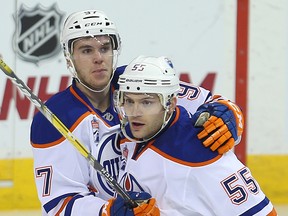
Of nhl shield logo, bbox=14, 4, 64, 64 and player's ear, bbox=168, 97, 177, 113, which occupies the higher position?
player's ear, bbox=168, 97, 177, 113

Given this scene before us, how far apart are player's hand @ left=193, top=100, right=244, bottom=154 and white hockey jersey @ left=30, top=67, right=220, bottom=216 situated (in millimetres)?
360

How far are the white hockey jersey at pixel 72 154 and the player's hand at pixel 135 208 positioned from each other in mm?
106

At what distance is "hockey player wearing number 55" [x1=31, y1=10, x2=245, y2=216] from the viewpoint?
3281mm

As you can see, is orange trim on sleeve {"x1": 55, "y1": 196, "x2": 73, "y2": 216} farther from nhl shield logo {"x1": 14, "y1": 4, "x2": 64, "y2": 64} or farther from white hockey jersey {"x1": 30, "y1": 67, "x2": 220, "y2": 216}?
nhl shield logo {"x1": 14, "y1": 4, "x2": 64, "y2": 64}

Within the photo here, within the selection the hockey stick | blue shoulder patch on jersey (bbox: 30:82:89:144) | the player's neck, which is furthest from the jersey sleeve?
the hockey stick

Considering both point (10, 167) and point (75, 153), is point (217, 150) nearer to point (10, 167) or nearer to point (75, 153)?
point (75, 153)

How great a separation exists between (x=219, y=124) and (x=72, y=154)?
1.66 ft

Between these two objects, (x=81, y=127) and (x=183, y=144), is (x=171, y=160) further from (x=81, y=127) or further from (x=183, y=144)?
(x=81, y=127)

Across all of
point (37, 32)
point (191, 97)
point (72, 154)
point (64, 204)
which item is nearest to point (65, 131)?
point (72, 154)

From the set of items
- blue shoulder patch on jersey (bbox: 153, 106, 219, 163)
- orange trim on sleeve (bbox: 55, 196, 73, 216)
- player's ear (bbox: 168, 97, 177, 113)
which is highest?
player's ear (bbox: 168, 97, 177, 113)

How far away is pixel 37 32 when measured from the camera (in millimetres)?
5141

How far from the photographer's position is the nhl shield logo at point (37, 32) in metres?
5.09

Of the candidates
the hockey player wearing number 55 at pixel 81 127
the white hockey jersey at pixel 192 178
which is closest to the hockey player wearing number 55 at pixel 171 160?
the white hockey jersey at pixel 192 178

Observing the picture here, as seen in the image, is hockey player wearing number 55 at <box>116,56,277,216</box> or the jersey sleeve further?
the jersey sleeve
